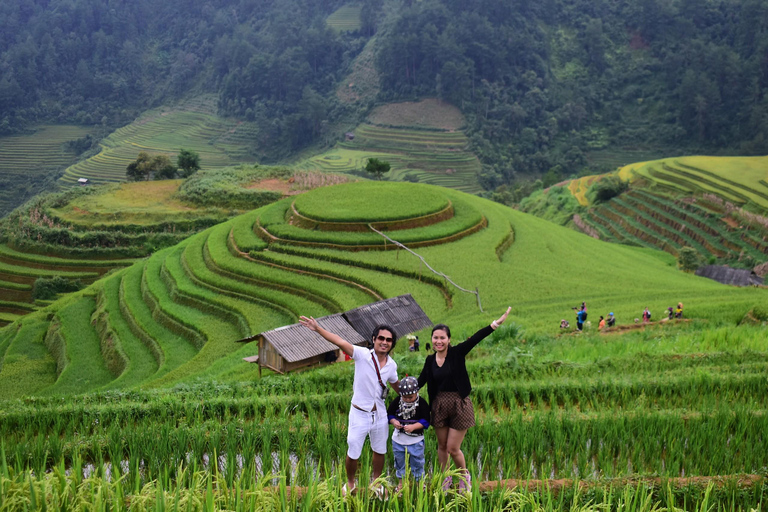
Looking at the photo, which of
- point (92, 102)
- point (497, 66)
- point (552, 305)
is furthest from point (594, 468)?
point (92, 102)

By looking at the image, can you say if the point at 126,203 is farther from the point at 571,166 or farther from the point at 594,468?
the point at 571,166

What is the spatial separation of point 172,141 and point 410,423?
6750 cm

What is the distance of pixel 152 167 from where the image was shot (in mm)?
41250

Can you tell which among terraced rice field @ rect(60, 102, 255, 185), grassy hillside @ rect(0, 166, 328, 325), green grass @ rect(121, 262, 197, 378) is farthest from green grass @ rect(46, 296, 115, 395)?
terraced rice field @ rect(60, 102, 255, 185)

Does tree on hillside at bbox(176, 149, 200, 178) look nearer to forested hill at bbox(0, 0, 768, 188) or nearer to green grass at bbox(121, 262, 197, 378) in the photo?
green grass at bbox(121, 262, 197, 378)

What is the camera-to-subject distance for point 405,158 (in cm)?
5888

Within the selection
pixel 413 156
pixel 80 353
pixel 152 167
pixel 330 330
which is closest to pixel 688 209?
pixel 330 330

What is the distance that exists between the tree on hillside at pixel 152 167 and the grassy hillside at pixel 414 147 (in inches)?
638

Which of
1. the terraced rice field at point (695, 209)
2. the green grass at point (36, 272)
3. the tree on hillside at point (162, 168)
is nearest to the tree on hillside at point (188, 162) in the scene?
the tree on hillside at point (162, 168)

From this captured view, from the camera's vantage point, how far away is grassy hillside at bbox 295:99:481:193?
184 ft

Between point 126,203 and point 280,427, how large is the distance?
31979 millimetres

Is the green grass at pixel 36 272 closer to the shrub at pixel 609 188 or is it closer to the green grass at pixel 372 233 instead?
the green grass at pixel 372 233

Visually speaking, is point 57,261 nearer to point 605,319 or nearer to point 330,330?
point 330,330

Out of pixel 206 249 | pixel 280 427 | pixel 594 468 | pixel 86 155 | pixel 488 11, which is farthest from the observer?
pixel 488 11
